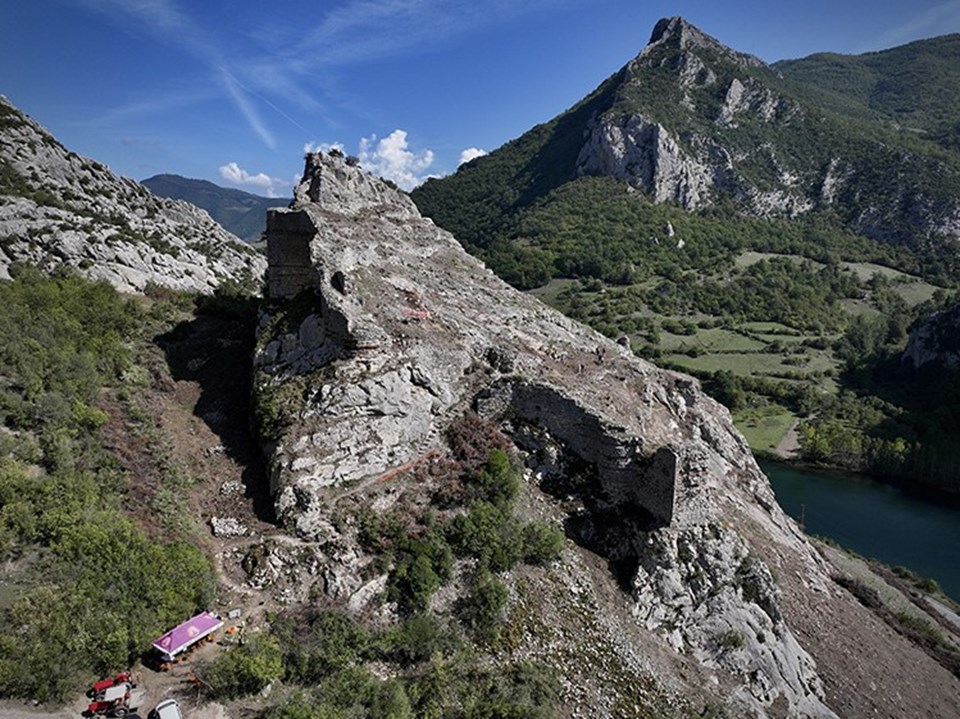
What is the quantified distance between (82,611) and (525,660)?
421 inches

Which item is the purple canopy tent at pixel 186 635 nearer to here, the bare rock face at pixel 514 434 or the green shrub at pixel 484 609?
the bare rock face at pixel 514 434

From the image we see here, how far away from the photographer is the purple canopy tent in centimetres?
1302

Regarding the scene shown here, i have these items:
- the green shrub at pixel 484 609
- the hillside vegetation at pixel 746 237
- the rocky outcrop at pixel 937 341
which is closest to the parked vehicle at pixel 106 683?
the green shrub at pixel 484 609

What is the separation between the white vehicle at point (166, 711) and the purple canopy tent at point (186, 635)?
→ 4.45ft

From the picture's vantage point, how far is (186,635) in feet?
43.8

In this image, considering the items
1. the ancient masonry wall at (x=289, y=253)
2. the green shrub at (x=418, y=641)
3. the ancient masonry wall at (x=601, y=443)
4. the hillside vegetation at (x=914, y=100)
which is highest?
the hillside vegetation at (x=914, y=100)

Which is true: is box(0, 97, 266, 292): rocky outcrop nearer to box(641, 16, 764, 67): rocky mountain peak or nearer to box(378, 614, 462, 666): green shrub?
box(378, 614, 462, 666): green shrub

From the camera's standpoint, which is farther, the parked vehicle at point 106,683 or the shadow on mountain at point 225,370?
the shadow on mountain at point 225,370

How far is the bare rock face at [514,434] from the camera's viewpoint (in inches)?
733

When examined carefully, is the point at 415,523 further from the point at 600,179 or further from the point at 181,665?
the point at 600,179

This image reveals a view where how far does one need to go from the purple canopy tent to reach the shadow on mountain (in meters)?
4.32

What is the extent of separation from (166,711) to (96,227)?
40.8 m

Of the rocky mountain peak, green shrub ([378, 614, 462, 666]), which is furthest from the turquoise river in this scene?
the rocky mountain peak

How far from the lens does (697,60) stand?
13762cm
